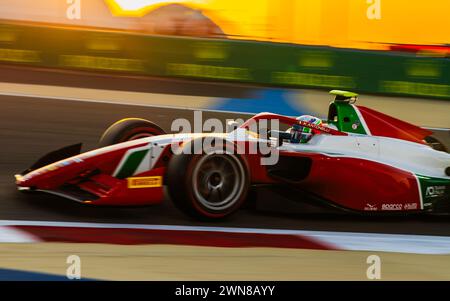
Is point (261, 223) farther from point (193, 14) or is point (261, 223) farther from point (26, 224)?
point (193, 14)

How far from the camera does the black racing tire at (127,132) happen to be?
624 centimetres

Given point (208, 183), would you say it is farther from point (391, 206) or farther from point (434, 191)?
point (434, 191)

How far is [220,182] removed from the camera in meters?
5.59

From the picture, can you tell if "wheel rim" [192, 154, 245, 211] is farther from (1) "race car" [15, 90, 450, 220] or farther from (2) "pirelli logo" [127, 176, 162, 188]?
(2) "pirelli logo" [127, 176, 162, 188]

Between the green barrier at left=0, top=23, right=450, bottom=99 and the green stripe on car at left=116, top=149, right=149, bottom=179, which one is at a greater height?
the green barrier at left=0, top=23, right=450, bottom=99

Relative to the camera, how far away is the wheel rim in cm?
552

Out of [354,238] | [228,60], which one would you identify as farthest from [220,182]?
[228,60]

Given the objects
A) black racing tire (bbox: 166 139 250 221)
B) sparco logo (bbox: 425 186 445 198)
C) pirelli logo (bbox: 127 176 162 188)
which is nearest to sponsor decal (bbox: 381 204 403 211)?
sparco logo (bbox: 425 186 445 198)

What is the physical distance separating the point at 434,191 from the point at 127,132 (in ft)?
8.41

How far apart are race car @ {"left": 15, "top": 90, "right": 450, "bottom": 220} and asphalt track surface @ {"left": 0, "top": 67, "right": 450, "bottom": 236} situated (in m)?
0.18

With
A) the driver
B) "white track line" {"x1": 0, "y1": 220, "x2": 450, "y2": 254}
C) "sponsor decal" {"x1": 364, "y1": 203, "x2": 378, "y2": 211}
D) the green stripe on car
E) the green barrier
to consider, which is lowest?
"white track line" {"x1": 0, "y1": 220, "x2": 450, "y2": 254}

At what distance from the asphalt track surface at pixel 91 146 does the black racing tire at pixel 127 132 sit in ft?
2.22

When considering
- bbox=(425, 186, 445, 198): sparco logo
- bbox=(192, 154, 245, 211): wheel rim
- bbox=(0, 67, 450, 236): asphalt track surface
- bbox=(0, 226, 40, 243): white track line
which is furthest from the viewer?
bbox=(425, 186, 445, 198): sparco logo

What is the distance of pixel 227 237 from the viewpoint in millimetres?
5289
